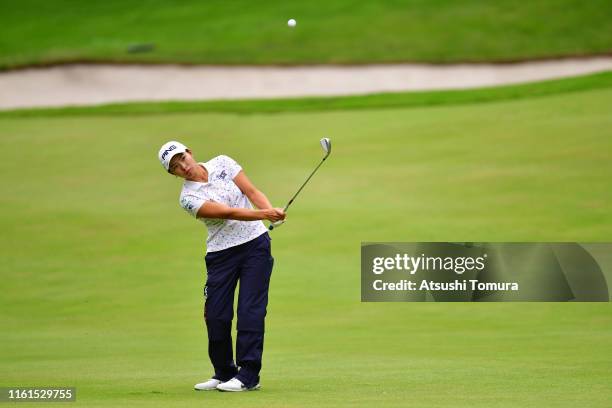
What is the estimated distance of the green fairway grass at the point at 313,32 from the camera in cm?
3197

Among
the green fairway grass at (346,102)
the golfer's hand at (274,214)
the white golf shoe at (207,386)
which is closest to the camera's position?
the golfer's hand at (274,214)

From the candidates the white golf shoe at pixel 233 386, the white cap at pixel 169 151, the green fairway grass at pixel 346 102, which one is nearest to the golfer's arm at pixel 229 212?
the white cap at pixel 169 151

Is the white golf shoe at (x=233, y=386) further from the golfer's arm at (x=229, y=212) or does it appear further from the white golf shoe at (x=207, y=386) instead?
the golfer's arm at (x=229, y=212)

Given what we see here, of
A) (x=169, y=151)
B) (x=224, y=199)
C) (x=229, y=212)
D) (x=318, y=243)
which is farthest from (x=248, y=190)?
(x=318, y=243)

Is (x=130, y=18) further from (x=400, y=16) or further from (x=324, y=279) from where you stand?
(x=324, y=279)

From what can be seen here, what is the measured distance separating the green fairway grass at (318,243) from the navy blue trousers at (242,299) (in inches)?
13.4

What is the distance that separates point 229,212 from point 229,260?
1.51ft

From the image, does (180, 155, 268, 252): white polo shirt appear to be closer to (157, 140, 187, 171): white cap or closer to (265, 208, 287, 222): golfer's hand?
(157, 140, 187, 171): white cap

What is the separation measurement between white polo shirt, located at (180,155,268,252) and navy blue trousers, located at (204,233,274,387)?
54 millimetres

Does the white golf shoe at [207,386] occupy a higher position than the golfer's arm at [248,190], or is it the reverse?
the golfer's arm at [248,190]

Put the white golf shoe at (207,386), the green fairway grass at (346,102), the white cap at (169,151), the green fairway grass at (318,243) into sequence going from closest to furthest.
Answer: the white cap at (169,151)
the white golf shoe at (207,386)
the green fairway grass at (318,243)
the green fairway grass at (346,102)

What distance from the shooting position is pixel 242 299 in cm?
852

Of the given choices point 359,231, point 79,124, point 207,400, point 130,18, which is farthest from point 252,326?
point 130,18

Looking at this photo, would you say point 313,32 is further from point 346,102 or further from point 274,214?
point 274,214
